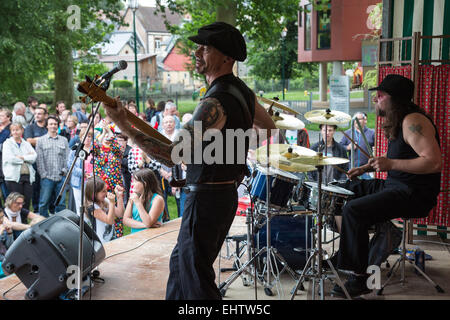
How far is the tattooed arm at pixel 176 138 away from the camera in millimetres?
2465

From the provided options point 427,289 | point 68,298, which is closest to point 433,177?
point 427,289

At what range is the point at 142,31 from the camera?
60.0m

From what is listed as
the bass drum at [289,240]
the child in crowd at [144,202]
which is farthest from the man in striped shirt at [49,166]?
the bass drum at [289,240]

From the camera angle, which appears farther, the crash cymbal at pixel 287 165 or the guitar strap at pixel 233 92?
the crash cymbal at pixel 287 165

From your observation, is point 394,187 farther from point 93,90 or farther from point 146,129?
point 93,90

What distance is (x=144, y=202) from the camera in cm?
550

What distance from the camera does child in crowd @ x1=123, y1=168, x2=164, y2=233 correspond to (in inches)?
214

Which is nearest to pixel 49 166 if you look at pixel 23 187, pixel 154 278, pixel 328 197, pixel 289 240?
pixel 23 187

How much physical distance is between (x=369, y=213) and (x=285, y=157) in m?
0.88

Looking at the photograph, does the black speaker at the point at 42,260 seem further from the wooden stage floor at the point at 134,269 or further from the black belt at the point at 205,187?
the black belt at the point at 205,187

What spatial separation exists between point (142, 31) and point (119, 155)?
56239mm

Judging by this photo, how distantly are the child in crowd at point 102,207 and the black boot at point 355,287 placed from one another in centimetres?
261

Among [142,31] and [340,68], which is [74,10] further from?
[142,31]

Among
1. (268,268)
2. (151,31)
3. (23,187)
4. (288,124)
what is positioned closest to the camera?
(268,268)
